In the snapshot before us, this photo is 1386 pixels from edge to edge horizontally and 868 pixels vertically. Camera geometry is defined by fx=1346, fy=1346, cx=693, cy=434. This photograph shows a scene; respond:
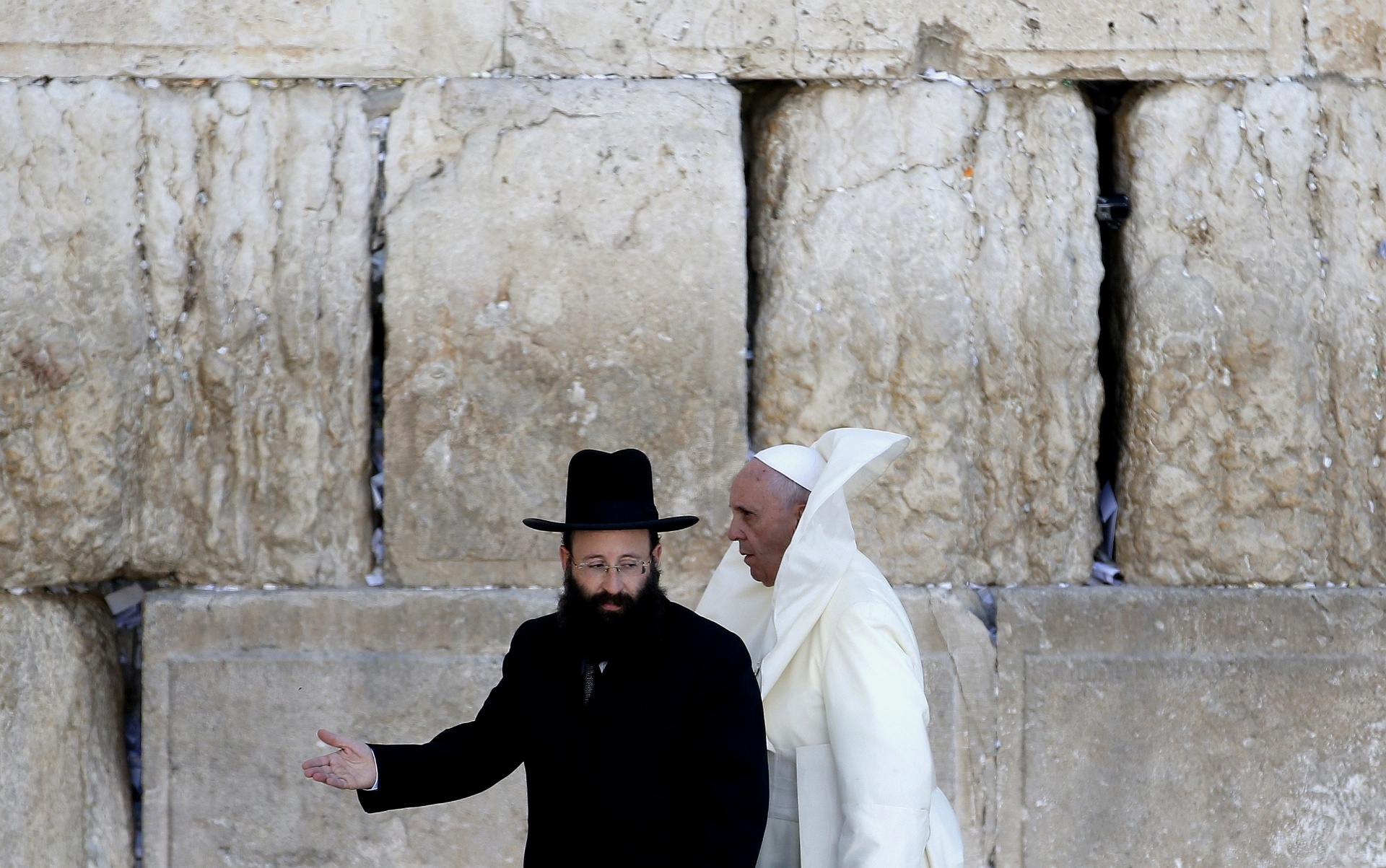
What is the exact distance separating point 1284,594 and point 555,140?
2.22 meters

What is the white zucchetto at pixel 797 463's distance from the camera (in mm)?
2551

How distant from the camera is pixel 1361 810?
3.47 metres

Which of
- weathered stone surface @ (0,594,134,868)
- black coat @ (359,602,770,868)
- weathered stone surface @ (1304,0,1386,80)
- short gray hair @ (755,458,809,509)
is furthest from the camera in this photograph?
weathered stone surface @ (1304,0,1386,80)

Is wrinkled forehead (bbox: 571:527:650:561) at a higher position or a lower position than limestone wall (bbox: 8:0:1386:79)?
lower

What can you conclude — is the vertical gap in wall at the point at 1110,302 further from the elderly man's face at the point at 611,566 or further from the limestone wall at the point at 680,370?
the elderly man's face at the point at 611,566

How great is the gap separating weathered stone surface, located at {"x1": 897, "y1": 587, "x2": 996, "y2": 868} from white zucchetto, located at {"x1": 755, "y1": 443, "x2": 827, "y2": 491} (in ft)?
3.17

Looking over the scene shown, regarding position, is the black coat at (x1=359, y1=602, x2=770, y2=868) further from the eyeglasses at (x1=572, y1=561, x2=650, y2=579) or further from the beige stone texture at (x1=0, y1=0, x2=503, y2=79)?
the beige stone texture at (x1=0, y1=0, x2=503, y2=79)

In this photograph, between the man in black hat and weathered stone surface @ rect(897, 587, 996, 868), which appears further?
weathered stone surface @ rect(897, 587, 996, 868)

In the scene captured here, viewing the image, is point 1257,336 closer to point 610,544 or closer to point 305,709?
point 610,544

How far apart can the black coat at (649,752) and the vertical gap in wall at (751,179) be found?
50.0 inches

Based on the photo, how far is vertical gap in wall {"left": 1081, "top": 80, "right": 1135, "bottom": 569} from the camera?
3611mm

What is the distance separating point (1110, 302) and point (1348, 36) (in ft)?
3.01

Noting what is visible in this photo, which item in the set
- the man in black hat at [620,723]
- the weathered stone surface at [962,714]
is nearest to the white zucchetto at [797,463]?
the man in black hat at [620,723]

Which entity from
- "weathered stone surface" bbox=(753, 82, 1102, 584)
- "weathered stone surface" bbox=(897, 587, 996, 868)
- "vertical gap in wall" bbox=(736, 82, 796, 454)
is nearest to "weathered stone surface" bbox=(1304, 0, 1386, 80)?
"weathered stone surface" bbox=(753, 82, 1102, 584)
